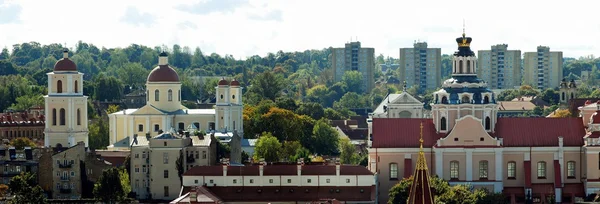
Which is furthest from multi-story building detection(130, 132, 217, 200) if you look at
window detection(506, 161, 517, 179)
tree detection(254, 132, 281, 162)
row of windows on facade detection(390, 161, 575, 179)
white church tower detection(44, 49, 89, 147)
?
white church tower detection(44, 49, 89, 147)

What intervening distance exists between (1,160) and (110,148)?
14063 millimetres

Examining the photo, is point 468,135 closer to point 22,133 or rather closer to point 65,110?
point 65,110

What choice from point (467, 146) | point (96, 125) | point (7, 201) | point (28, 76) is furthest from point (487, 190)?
point (28, 76)

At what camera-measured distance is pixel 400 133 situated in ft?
300

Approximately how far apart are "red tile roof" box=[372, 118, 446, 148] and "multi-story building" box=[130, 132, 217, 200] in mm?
8350

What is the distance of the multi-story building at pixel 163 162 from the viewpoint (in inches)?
3533

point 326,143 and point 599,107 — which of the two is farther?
point 326,143

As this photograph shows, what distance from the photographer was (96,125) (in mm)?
126875

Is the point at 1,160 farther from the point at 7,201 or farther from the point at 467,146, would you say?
the point at 467,146

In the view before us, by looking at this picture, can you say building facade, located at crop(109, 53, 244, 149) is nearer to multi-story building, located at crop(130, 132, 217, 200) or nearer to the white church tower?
the white church tower

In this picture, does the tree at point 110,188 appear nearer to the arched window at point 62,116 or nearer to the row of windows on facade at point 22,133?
the arched window at point 62,116

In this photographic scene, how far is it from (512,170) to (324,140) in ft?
108

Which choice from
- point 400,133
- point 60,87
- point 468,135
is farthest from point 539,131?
point 60,87

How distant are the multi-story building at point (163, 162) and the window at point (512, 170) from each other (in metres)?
14.6
